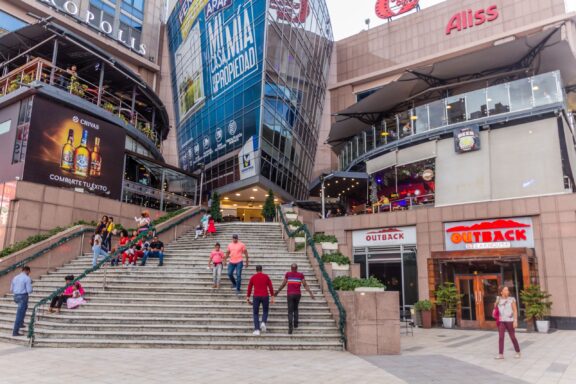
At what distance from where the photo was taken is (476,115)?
2059 cm

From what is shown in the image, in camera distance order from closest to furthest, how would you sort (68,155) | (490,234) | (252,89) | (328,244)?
1. (328,244)
2. (490,234)
3. (68,155)
4. (252,89)

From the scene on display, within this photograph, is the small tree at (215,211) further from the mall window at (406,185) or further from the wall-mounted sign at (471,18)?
the wall-mounted sign at (471,18)

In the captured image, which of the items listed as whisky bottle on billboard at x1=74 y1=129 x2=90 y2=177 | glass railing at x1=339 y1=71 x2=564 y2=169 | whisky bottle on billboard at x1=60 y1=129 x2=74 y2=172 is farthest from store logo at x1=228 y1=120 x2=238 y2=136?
whisky bottle on billboard at x1=60 y1=129 x2=74 y2=172

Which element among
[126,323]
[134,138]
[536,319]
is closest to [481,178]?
[536,319]

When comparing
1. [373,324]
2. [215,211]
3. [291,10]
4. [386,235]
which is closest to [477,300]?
[386,235]

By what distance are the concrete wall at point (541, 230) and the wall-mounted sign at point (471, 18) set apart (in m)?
24.8

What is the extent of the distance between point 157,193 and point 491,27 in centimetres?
3096

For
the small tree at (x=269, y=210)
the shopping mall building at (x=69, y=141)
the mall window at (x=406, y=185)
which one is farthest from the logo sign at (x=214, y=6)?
the mall window at (x=406, y=185)

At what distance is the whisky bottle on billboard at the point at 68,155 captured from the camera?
20188 millimetres

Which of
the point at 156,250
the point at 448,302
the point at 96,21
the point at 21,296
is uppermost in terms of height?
the point at 96,21

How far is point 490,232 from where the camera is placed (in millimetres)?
18594

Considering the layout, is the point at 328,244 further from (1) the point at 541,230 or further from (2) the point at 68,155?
(2) the point at 68,155

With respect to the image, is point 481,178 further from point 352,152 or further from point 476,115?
point 352,152

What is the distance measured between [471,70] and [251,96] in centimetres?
1603
